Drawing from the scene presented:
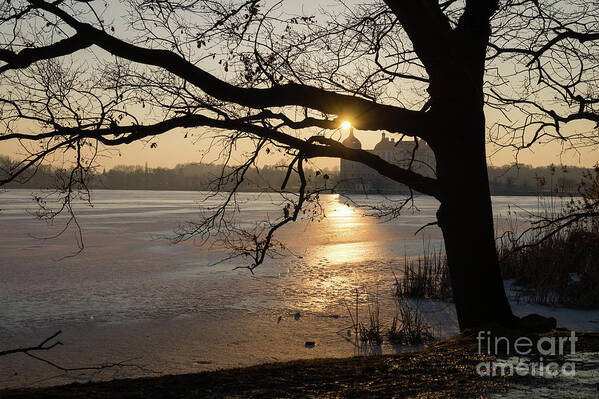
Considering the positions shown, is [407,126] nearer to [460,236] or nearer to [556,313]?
[460,236]

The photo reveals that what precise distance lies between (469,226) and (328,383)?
8.83 feet

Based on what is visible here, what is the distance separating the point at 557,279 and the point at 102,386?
9.24m

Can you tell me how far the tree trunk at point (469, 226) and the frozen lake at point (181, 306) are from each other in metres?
1.27

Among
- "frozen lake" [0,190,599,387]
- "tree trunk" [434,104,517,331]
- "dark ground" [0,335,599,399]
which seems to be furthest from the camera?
"frozen lake" [0,190,599,387]

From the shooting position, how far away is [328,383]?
376 cm

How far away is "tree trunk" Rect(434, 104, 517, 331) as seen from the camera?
5691 millimetres

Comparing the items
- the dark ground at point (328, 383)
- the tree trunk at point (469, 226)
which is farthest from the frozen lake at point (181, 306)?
the dark ground at point (328, 383)

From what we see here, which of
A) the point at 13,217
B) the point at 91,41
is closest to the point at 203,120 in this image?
the point at 91,41

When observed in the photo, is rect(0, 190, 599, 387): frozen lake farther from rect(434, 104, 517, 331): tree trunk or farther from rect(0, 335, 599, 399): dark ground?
rect(0, 335, 599, 399): dark ground

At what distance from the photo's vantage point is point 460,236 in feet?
18.8

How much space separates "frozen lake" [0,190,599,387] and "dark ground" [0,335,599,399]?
1381 millimetres

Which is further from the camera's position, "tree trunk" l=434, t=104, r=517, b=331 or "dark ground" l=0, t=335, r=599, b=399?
"tree trunk" l=434, t=104, r=517, b=331

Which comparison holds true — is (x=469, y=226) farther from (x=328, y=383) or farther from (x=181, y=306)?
(x=181, y=306)

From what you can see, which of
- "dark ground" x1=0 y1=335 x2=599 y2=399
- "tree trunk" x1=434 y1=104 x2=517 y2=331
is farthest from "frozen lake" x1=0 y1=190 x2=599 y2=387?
"dark ground" x1=0 y1=335 x2=599 y2=399
